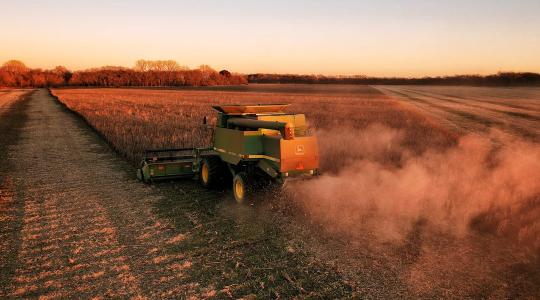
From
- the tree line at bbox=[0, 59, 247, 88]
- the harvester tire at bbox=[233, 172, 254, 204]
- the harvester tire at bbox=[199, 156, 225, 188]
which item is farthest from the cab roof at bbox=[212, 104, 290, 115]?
the tree line at bbox=[0, 59, 247, 88]

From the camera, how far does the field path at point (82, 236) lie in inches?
185

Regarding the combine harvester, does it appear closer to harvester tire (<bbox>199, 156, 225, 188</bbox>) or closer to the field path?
harvester tire (<bbox>199, 156, 225, 188</bbox>)

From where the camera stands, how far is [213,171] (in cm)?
855

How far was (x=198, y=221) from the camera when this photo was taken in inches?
271

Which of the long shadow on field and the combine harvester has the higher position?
the combine harvester

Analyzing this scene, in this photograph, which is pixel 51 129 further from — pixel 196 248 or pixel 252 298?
pixel 252 298

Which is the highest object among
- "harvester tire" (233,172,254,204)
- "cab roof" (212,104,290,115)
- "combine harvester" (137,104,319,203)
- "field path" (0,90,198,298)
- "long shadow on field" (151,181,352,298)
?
"cab roof" (212,104,290,115)

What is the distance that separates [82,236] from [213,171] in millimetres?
3060

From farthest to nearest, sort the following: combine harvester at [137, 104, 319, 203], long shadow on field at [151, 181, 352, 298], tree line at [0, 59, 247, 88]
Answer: tree line at [0, 59, 247, 88] → combine harvester at [137, 104, 319, 203] → long shadow on field at [151, 181, 352, 298]

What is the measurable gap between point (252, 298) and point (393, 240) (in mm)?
2600

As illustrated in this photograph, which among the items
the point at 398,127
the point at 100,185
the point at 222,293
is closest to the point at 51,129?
the point at 100,185

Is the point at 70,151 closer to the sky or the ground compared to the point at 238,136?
closer to the ground

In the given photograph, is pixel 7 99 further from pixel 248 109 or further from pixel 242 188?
pixel 242 188

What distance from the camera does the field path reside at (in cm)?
469
